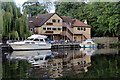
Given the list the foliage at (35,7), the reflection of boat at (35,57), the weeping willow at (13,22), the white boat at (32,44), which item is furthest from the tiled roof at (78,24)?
the reflection of boat at (35,57)

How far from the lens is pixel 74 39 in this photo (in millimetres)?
54250

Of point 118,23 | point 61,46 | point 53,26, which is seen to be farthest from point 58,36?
point 118,23

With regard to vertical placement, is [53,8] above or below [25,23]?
above

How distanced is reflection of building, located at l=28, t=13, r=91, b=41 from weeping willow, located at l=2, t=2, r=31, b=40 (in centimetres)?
1226

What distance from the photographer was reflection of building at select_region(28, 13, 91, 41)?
5091 centimetres

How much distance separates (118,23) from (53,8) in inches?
782

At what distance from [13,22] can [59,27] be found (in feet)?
57.5

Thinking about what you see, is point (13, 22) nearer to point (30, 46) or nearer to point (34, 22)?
point (30, 46)

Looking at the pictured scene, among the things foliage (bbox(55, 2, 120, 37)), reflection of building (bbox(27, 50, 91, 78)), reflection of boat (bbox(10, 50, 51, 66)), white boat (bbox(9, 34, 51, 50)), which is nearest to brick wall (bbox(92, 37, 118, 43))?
foliage (bbox(55, 2, 120, 37))

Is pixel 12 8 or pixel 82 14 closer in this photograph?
pixel 12 8

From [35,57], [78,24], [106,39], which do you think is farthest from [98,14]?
[35,57]

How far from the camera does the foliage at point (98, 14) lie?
46562 millimetres

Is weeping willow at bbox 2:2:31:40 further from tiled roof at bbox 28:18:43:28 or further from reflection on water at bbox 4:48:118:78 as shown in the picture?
reflection on water at bbox 4:48:118:78

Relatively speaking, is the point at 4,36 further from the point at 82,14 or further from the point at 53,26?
the point at 82,14
